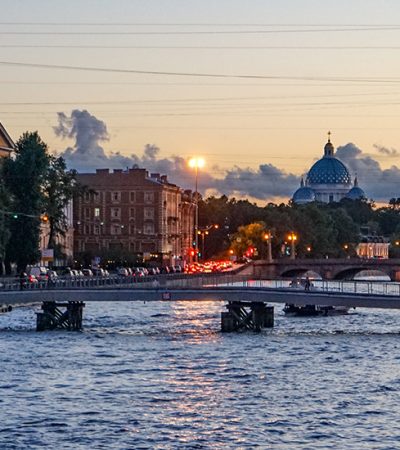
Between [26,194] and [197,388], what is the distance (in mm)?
83556

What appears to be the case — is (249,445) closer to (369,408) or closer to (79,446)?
(79,446)

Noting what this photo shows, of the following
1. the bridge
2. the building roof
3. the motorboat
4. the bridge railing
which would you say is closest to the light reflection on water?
the bridge

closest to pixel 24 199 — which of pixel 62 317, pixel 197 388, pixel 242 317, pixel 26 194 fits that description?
pixel 26 194

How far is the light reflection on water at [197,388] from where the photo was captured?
58.6 m

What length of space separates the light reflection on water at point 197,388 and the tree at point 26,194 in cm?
3737

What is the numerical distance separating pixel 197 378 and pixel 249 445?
19924mm

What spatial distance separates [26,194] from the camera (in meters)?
153

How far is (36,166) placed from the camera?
6053 inches

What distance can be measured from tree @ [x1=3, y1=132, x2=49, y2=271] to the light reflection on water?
3737 centimetres

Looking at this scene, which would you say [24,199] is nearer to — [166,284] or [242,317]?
[166,284]

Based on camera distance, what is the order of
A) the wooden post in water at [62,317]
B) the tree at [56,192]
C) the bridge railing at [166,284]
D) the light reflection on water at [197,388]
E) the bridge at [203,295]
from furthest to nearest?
the tree at [56,192] < the bridge railing at [166,284] < the wooden post in water at [62,317] < the bridge at [203,295] < the light reflection on water at [197,388]

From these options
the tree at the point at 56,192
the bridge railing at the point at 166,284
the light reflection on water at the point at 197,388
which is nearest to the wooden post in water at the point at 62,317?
the light reflection on water at the point at 197,388

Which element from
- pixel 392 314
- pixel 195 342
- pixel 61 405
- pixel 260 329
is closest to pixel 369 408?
pixel 61 405

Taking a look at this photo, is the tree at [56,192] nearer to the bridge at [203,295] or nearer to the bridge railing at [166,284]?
the bridge railing at [166,284]
